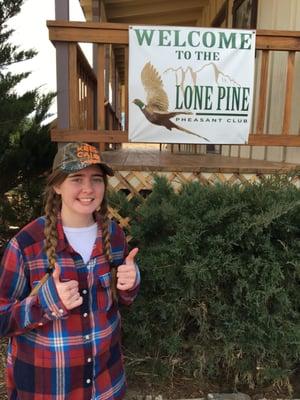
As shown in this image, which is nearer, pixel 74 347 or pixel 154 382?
pixel 74 347

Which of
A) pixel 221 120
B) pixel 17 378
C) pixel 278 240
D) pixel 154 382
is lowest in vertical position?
pixel 154 382

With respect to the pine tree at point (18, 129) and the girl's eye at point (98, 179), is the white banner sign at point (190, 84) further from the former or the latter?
the girl's eye at point (98, 179)

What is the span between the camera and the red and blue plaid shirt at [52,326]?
1613 mm

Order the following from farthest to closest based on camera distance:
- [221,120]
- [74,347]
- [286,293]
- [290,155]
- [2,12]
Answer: [290,155] < [2,12] < [221,120] < [286,293] < [74,347]

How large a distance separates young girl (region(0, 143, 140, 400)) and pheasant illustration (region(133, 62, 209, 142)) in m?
1.82

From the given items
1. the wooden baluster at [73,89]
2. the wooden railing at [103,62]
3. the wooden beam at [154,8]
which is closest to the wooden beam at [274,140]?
the wooden railing at [103,62]

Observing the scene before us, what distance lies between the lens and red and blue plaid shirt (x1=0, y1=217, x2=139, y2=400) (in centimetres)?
161

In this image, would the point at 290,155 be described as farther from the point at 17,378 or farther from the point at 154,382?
the point at 17,378

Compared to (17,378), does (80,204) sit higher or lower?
higher

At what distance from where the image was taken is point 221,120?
356 cm

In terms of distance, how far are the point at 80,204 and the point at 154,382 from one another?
1562mm

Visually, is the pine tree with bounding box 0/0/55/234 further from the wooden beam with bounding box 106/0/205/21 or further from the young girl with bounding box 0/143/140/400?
the wooden beam with bounding box 106/0/205/21

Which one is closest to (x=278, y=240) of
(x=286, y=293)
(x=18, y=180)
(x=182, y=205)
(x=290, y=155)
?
(x=286, y=293)

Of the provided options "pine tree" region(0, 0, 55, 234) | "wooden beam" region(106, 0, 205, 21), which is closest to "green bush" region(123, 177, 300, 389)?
"pine tree" region(0, 0, 55, 234)
